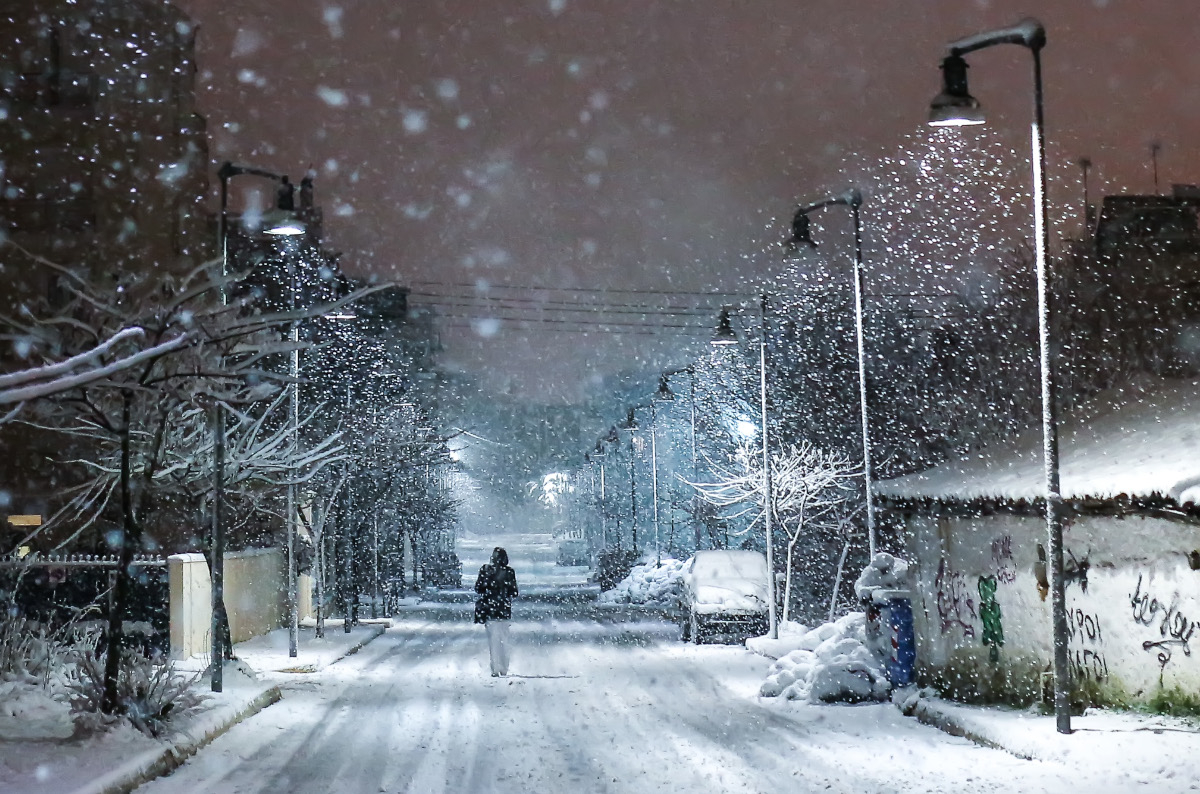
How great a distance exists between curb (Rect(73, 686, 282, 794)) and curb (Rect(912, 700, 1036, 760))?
311 inches

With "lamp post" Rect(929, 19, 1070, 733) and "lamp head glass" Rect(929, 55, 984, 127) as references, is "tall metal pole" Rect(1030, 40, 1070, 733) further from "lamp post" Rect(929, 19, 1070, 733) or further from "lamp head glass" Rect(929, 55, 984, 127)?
"lamp head glass" Rect(929, 55, 984, 127)

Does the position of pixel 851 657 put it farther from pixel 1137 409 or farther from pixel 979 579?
pixel 1137 409

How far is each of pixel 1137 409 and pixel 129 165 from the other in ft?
138

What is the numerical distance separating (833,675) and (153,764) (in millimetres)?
9383

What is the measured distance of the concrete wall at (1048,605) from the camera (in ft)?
50.1

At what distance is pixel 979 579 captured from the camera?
1986 cm

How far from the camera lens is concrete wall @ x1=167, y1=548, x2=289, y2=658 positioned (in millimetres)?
27875

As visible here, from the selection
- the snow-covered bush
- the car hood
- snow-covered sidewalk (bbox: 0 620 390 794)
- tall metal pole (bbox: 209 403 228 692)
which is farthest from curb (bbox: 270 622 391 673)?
the snow-covered bush

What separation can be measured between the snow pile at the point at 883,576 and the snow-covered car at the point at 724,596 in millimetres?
11454

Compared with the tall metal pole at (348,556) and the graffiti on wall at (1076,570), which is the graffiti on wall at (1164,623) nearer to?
the graffiti on wall at (1076,570)

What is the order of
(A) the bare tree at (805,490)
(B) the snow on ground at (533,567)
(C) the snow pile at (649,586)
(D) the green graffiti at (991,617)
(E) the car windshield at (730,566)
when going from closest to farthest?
(D) the green graffiti at (991,617), (E) the car windshield at (730,566), (A) the bare tree at (805,490), (C) the snow pile at (649,586), (B) the snow on ground at (533,567)

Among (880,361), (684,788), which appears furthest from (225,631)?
(880,361)

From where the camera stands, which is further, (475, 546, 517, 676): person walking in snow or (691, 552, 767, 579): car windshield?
(691, 552, 767, 579): car windshield

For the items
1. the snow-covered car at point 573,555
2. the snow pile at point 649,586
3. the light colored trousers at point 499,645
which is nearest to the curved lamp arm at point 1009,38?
the light colored trousers at point 499,645
